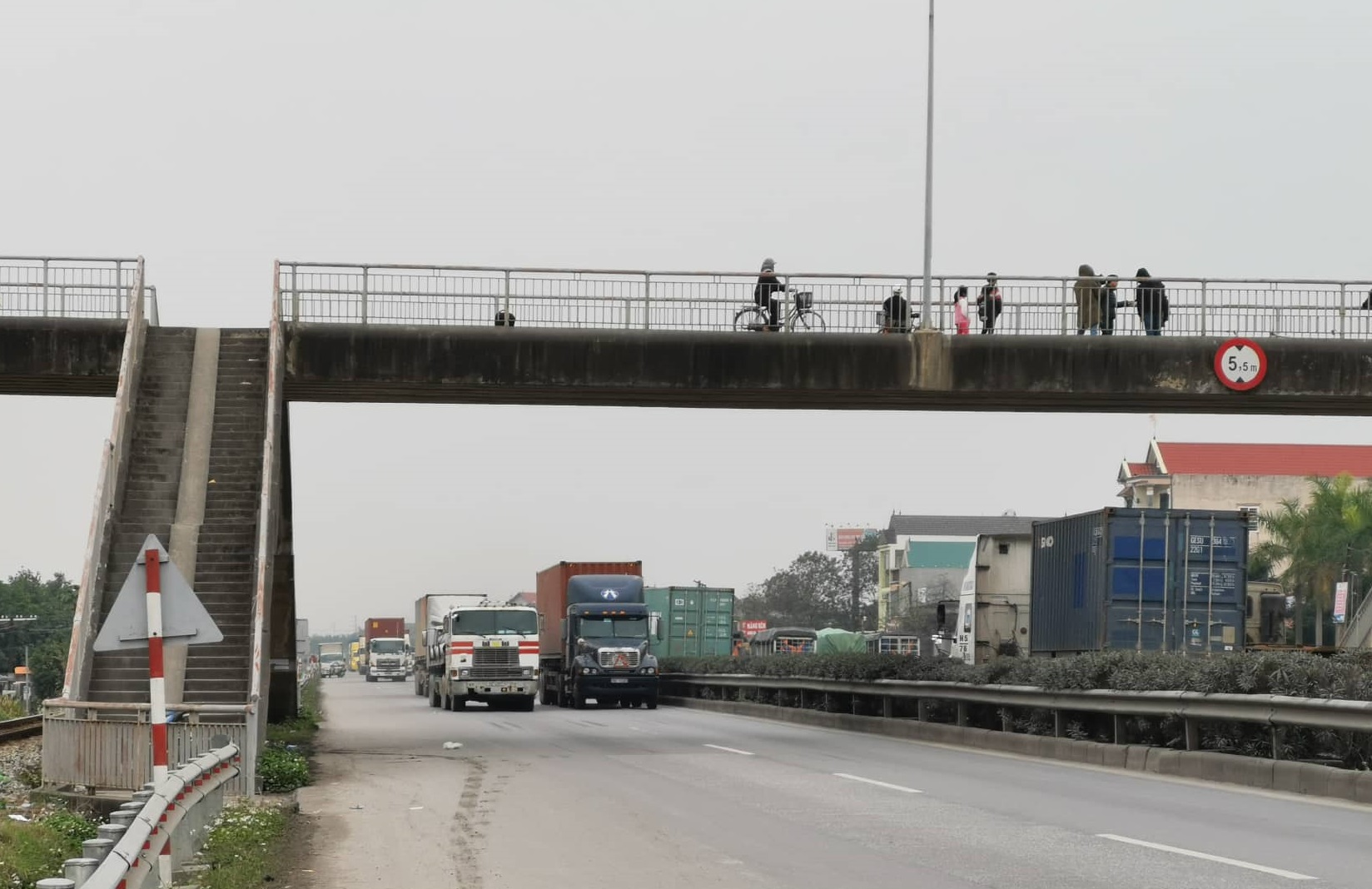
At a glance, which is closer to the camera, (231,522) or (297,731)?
(231,522)

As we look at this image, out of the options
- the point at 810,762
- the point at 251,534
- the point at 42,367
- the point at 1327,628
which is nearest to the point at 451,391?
the point at 251,534

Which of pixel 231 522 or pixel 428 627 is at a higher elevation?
pixel 231 522

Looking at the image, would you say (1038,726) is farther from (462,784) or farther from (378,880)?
(378,880)

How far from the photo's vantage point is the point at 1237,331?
2908 centimetres

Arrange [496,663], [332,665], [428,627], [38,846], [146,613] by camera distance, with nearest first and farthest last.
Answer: [146,613] → [38,846] → [496,663] → [428,627] → [332,665]

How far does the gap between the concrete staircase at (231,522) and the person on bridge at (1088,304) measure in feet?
45.2

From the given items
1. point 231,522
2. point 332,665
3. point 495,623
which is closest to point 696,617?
point 495,623

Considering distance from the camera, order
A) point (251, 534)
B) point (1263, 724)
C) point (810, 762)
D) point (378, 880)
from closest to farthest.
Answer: point (378, 880), point (1263, 724), point (810, 762), point (251, 534)

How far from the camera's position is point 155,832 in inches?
375

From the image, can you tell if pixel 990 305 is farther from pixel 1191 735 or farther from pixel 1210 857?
pixel 1210 857

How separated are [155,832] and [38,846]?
148 inches

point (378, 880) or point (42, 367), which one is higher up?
point (42, 367)

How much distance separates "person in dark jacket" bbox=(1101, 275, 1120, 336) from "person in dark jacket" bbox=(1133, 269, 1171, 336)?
14.2 inches

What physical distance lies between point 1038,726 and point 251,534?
12.1 metres
